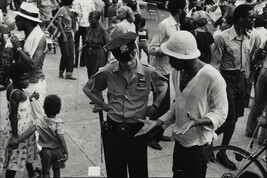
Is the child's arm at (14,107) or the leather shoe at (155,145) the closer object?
the child's arm at (14,107)

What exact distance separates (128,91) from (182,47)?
0.71 m

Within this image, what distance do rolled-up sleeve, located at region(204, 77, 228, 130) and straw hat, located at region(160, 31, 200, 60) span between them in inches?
12.4

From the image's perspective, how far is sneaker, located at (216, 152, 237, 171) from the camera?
4921mm

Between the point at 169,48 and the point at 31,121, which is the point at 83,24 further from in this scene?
the point at 169,48

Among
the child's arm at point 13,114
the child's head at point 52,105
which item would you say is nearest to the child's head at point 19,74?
the child's arm at point 13,114

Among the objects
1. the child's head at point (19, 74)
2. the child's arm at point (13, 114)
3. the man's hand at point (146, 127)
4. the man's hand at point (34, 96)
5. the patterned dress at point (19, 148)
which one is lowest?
the patterned dress at point (19, 148)

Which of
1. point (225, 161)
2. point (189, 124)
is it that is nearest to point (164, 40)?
point (225, 161)

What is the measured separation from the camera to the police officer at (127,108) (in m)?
3.71

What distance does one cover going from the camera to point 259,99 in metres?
6.37

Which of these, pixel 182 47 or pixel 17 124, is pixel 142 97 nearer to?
pixel 182 47

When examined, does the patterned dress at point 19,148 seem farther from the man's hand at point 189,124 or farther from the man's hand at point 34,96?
the man's hand at point 189,124

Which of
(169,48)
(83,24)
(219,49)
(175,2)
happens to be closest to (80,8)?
(83,24)

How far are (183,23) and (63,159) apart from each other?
2.84 meters

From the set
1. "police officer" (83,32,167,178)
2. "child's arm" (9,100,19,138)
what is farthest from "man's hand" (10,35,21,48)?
"police officer" (83,32,167,178)
